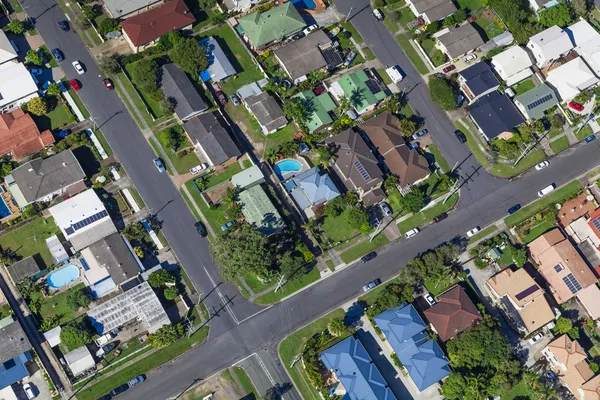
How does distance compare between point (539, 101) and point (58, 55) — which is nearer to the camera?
point (58, 55)

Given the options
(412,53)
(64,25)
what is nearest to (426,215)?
(412,53)

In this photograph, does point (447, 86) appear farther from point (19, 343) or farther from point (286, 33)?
point (19, 343)

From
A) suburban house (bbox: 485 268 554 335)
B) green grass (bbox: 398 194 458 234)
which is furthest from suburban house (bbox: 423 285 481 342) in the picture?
green grass (bbox: 398 194 458 234)

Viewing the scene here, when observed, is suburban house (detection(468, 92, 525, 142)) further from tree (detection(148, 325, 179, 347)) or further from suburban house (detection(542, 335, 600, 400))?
tree (detection(148, 325, 179, 347))

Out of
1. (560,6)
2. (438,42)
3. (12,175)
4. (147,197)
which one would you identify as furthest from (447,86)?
(12,175)

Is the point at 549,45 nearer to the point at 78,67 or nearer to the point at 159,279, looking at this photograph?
the point at 159,279

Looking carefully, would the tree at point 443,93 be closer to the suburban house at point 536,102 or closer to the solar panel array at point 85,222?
the suburban house at point 536,102
